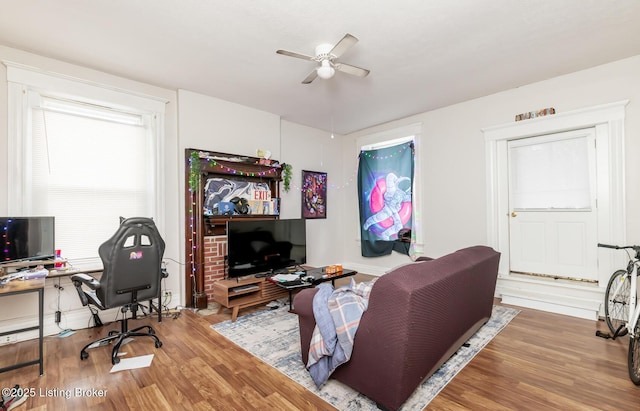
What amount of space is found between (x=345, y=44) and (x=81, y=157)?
302 cm

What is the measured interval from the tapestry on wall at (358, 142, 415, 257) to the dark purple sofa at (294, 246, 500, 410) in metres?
2.75

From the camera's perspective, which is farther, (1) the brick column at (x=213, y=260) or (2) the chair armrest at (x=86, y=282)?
(1) the brick column at (x=213, y=260)

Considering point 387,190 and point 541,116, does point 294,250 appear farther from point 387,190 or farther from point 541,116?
point 541,116

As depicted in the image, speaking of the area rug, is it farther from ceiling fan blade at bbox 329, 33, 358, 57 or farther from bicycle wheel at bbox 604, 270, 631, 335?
ceiling fan blade at bbox 329, 33, 358, 57

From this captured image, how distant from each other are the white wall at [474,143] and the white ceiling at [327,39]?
201mm

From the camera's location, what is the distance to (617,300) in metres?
3.01

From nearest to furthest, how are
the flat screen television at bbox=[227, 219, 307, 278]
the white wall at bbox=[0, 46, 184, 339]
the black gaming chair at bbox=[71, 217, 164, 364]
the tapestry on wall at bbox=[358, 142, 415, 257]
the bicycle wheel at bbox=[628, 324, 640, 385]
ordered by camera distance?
the bicycle wheel at bbox=[628, 324, 640, 385], the black gaming chair at bbox=[71, 217, 164, 364], the white wall at bbox=[0, 46, 184, 339], the flat screen television at bbox=[227, 219, 307, 278], the tapestry on wall at bbox=[358, 142, 415, 257]

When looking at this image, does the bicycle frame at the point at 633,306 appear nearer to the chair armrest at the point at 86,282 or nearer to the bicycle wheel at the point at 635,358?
the bicycle wheel at the point at 635,358

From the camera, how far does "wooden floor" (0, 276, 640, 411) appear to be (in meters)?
1.84

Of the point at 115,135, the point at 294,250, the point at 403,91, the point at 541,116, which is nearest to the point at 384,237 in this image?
the point at 294,250

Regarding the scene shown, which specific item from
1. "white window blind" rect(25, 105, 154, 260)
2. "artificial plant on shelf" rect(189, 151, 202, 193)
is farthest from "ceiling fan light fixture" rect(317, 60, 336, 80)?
"white window blind" rect(25, 105, 154, 260)

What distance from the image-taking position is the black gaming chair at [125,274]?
7.84 ft

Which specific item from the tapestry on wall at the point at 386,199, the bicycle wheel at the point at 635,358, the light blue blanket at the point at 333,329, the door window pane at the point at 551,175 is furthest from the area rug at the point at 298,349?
the tapestry on wall at the point at 386,199

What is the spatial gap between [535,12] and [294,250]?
3496mm
